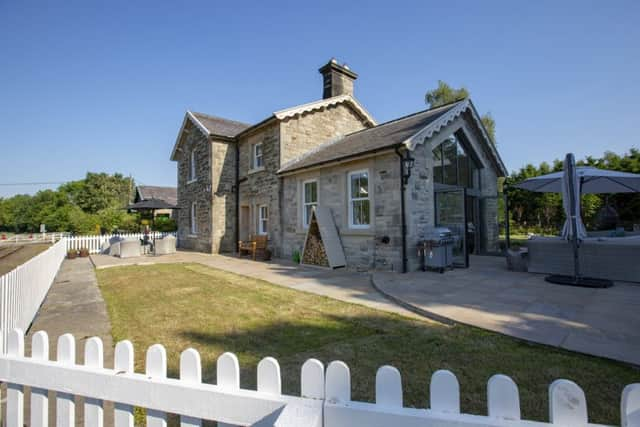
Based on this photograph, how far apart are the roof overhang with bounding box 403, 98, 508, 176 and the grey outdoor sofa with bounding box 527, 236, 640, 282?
13.5 ft

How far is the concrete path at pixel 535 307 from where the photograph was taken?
3.63 metres

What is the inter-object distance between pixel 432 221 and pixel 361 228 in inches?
89.0

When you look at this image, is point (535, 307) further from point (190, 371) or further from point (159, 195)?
point (159, 195)

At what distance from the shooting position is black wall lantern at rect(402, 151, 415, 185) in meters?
8.48

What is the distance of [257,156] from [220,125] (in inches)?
180

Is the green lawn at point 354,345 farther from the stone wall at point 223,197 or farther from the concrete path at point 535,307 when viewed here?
the stone wall at point 223,197

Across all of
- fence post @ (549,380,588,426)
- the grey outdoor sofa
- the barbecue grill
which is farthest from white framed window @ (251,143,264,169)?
fence post @ (549,380,588,426)


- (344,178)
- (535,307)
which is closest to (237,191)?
(344,178)

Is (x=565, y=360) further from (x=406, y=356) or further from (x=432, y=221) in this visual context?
(x=432, y=221)

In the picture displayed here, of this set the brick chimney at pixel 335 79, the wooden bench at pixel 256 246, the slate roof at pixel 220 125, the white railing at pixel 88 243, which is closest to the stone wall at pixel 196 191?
the slate roof at pixel 220 125

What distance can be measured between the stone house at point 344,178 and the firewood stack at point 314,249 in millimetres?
737

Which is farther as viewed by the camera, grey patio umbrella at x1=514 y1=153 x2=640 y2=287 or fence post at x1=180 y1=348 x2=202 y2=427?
grey patio umbrella at x1=514 y1=153 x2=640 y2=287

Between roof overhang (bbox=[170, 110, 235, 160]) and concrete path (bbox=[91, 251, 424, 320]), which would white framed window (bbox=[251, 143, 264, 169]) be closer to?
roof overhang (bbox=[170, 110, 235, 160])

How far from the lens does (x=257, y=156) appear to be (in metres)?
14.9
